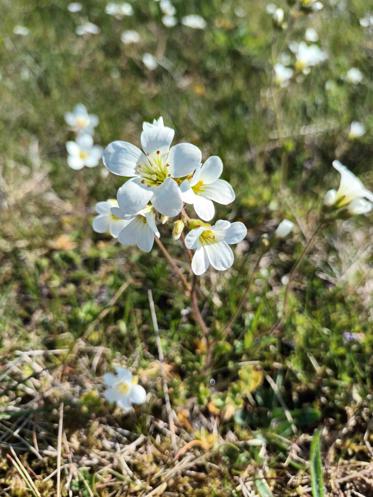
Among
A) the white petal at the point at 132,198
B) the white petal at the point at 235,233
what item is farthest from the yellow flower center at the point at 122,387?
the white petal at the point at 132,198

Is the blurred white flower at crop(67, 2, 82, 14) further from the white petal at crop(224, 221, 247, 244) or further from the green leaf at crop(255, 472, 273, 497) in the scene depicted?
the green leaf at crop(255, 472, 273, 497)

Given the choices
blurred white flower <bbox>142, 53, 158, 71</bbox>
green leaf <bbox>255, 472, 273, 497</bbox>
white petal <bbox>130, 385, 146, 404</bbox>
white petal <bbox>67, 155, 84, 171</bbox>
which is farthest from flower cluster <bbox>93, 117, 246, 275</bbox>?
blurred white flower <bbox>142, 53, 158, 71</bbox>

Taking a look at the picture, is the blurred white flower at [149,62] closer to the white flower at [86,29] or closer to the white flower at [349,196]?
the white flower at [86,29]

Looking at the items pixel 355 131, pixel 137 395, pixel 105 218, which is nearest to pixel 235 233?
pixel 105 218

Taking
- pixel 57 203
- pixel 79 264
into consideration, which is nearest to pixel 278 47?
pixel 57 203

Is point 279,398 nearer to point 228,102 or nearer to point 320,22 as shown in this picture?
point 228,102

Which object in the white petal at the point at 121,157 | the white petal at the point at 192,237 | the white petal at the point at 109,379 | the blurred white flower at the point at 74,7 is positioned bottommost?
the white petal at the point at 109,379
